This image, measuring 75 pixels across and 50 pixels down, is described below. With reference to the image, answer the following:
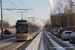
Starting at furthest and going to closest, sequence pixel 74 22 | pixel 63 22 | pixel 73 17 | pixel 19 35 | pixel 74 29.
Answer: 1. pixel 63 22
2. pixel 74 22
3. pixel 73 17
4. pixel 74 29
5. pixel 19 35

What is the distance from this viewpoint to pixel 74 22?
4831 centimetres

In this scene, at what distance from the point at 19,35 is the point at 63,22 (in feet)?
177

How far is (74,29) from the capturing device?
39688mm

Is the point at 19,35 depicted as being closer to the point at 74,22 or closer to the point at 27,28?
the point at 27,28

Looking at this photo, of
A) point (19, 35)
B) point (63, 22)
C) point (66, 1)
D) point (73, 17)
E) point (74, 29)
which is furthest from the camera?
point (63, 22)

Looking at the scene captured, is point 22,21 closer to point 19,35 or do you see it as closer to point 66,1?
point 19,35

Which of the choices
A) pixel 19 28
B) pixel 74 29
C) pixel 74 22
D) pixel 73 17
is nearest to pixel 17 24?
pixel 19 28

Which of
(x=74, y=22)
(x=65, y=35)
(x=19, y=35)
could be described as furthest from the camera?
(x=74, y=22)

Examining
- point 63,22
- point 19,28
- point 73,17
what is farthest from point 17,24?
point 63,22

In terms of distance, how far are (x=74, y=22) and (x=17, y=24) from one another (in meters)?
32.8

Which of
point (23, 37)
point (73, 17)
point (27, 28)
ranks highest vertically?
point (73, 17)

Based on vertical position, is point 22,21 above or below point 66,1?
below

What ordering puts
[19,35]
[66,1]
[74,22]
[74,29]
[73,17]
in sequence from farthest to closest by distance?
[74,22] → [73,17] → [74,29] → [66,1] → [19,35]

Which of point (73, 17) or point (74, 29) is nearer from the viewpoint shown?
point (74, 29)
